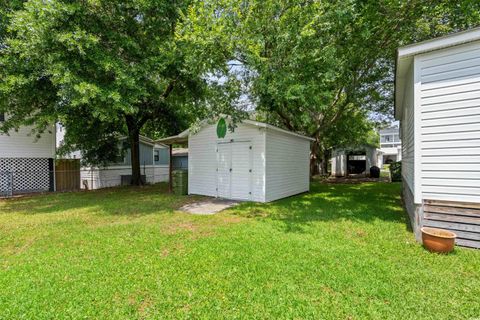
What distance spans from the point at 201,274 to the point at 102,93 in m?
6.40

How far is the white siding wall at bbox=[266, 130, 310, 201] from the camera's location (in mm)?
8977

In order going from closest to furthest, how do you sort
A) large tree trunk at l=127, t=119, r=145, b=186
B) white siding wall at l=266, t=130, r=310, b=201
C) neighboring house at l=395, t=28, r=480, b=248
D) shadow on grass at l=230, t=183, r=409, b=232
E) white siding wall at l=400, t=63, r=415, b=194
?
neighboring house at l=395, t=28, r=480, b=248 → white siding wall at l=400, t=63, r=415, b=194 → shadow on grass at l=230, t=183, r=409, b=232 → white siding wall at l=266, t=130, r=310, b=201 → large tree trunk at l=127, t=119, r=145, b=186

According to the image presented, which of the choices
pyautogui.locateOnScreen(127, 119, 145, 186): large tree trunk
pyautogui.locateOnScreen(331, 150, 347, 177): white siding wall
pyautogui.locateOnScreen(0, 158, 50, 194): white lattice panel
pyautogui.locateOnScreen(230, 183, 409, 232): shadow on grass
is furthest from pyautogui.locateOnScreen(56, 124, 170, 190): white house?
pyautogui.locateOnScreen(331, 150, 347, 177): white siding wall

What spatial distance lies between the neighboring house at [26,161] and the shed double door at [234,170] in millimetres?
8694

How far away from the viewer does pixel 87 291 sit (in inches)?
120

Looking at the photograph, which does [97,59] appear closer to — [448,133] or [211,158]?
[211,158]

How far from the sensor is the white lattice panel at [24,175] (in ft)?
37.5

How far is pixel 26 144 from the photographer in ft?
40.0

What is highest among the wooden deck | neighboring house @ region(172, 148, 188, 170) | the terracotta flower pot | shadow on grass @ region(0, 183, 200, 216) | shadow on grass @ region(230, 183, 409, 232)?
neighboring house @ region(172, 148, 188, 170)

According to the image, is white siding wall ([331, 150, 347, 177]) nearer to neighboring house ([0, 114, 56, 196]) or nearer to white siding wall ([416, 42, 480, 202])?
white siding wall ([416, 42, 480, 202])

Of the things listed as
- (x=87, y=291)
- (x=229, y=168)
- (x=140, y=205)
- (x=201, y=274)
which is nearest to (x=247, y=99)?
(x=229, y=168)

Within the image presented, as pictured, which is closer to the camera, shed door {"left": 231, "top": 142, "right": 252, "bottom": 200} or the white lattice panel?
shed door {"left": 231, "top": 142, "right": 252, "bottom": 200}

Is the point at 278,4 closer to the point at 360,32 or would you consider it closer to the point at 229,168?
the point at 360,32

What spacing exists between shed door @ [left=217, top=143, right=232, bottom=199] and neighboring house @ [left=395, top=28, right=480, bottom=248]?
6152 mm
